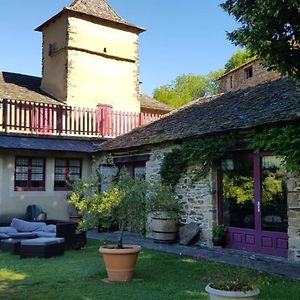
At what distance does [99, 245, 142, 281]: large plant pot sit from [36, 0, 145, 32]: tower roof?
55.1 feet

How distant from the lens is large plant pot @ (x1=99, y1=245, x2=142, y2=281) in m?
7.54

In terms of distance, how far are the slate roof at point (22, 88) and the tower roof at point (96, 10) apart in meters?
3.09

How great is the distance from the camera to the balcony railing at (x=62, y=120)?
15914 millimetres

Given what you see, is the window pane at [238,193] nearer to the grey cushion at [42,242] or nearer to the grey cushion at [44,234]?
the grey cushion at [42,242]

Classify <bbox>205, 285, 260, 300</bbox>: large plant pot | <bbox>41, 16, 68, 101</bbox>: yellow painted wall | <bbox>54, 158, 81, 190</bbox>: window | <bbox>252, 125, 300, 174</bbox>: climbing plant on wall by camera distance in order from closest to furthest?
<bbox>205, 285, 260, 300</bbox>: large plant pot
<bbox>252, 125, 300, 174</bbox>: climbing plant on wall
<bbox>54, 158, 81, 190</bbox>: window
<bbox>41, 16, 68, 101</bbox>: yellow painted wall

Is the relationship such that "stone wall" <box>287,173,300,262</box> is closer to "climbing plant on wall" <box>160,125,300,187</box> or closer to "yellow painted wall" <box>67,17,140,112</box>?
"climbing plant on wall" <box>160,125,300,187</box>

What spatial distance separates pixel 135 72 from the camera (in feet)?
78.8

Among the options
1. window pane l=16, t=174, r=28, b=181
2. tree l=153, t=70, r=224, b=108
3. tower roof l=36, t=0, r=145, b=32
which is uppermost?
tree l=153, t=70, r=224, b=108

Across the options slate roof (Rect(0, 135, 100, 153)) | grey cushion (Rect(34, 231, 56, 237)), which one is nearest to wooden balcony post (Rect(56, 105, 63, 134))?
slate roof (Rect(0, 135, 100, 153))

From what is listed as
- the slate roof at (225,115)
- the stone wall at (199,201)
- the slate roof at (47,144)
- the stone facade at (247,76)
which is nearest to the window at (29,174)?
the slate roof at (47,144)

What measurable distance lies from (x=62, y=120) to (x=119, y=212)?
9891 millimetres

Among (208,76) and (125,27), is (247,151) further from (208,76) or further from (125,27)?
(208,76)

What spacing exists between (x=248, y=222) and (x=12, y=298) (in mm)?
6202

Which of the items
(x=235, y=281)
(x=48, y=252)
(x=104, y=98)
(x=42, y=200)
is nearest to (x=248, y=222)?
(x=48, y=252)
